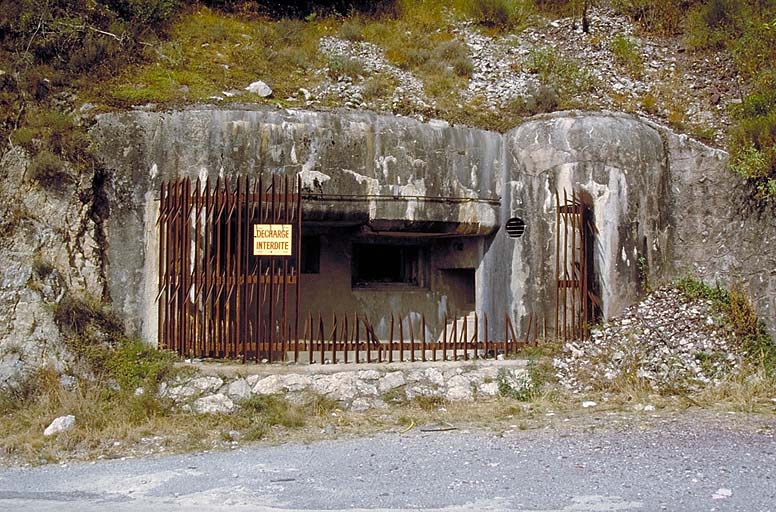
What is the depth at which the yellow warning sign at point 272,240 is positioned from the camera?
8453 millimetres

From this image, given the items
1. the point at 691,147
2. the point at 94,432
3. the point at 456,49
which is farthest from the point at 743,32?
the point at 94,432

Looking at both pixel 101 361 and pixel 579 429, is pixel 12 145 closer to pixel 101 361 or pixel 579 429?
pixel 101 361

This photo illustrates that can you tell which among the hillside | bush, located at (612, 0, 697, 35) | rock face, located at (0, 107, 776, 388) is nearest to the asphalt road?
rock face, located at (0, 107, 776, 388)

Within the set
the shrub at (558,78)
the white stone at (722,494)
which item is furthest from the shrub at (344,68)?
the white stone at (722,494)

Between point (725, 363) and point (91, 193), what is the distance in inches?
279

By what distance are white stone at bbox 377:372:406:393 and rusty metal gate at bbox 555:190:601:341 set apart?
7.02ft

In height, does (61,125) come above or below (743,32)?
below

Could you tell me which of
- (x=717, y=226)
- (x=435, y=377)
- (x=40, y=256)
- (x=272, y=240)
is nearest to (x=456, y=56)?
(x=717, y=226)

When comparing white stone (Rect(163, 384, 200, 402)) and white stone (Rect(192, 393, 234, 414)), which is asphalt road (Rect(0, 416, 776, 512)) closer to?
white stone (Rect(192, 393, 234, 414))

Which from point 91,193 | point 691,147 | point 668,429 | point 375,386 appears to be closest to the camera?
point 668,429

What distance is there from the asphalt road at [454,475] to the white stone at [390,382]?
4.16 ft

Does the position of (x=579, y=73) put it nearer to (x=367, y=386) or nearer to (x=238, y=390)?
(x=367, y=386)

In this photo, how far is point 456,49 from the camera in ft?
39.9

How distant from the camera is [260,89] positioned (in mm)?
10148
